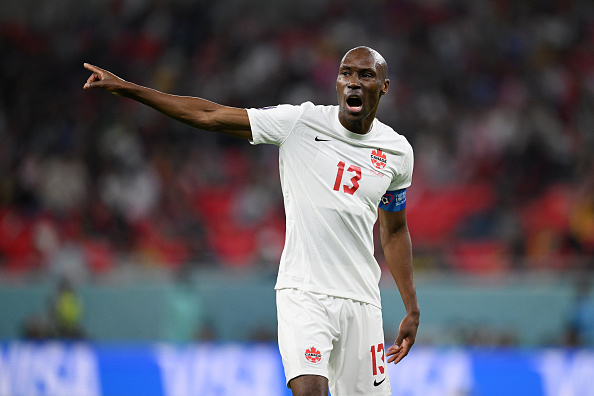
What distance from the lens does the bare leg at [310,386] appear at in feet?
13.5

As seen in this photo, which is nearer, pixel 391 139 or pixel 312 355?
pixel 312 355

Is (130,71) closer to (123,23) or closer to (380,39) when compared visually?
(123,23)

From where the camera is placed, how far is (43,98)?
1488 cm

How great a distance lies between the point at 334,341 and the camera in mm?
4375

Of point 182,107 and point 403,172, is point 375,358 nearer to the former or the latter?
point 403,172

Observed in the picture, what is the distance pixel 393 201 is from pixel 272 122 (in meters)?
0.89

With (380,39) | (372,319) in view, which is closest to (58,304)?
(372,319)

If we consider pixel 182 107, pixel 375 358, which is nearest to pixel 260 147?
pixel 375 358

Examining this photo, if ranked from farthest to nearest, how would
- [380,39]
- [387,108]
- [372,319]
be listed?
[380,39] → [387,108] → [372,319]

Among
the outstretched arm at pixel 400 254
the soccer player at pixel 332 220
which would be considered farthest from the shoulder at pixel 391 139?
the outstretched arm at pixel 400 254

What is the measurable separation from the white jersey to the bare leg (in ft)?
1.41

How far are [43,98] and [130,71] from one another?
5.03ft

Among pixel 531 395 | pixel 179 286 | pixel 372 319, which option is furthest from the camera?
pixel 179 286

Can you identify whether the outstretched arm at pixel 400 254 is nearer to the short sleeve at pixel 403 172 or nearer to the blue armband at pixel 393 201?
the blue armband at pixel 393 201
